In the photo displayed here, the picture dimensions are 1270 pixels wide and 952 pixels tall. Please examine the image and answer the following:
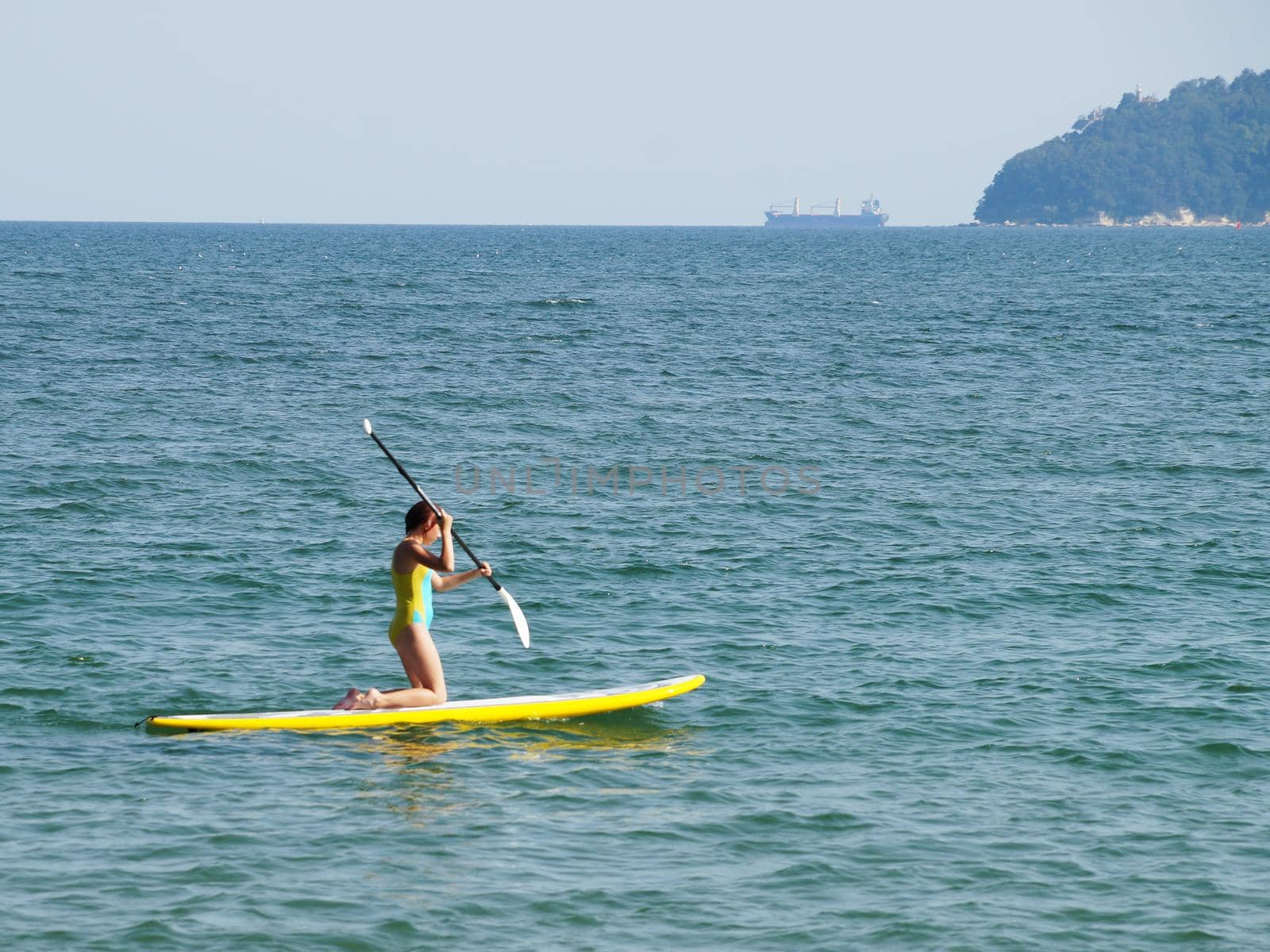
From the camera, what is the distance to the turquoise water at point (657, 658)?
1108 cm

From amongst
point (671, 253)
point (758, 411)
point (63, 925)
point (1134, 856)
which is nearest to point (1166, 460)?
point (758, 411)

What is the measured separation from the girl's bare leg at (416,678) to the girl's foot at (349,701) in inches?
0.9

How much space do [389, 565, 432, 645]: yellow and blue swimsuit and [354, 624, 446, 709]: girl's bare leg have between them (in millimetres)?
74

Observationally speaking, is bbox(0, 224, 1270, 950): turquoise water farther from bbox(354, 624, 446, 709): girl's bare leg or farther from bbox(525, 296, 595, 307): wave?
bbox(525, 296, 595, 307): wave

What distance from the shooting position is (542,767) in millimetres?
13602

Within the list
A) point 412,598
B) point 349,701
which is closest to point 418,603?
point 412,598

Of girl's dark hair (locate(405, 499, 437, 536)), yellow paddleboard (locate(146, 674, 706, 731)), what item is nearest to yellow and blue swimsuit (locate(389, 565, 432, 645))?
girl's dark hair (locate(405, 499, 437, 536))

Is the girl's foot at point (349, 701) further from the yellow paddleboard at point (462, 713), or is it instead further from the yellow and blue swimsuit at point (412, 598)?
the yellow and blue swimsuit at point (412, 598)

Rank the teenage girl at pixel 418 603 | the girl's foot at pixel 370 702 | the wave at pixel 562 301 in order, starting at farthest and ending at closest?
1. the wave at pixel 562 301
2. the girl's foot at pixel 370 702
3. the teenage girl at pixel 418 603

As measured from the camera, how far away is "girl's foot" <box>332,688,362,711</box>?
1426cm

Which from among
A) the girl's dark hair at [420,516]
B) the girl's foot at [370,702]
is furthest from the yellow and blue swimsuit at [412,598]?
the girl's foot at [370,702]

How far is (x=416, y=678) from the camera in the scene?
14391 millimetres

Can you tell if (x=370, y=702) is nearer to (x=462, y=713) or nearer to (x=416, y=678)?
(x=416, y=678)

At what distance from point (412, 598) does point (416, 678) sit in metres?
0.92
